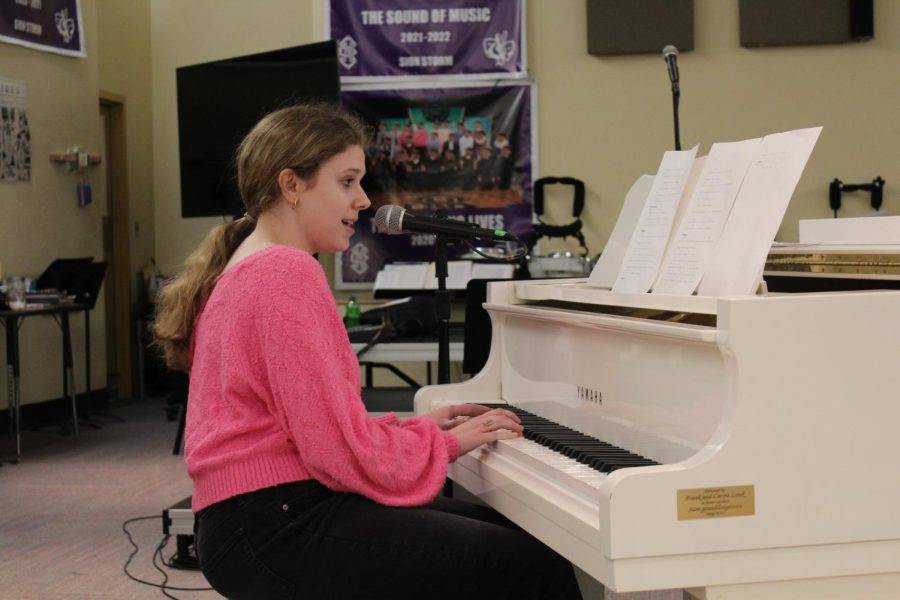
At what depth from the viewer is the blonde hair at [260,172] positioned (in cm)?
203

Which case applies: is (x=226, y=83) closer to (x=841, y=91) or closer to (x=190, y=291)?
(x=841, y=91)

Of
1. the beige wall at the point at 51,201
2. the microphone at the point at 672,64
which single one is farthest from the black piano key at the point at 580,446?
the beige wall at the point at 51,201

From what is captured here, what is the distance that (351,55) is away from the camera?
735 centimetres

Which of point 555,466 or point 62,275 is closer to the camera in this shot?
point 555,466

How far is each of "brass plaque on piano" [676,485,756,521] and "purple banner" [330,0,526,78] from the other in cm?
598

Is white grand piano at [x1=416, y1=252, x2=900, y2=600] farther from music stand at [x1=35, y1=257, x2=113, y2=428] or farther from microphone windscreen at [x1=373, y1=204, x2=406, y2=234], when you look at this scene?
music stand at [x1=35, y1=257, x2=113, y2=428]

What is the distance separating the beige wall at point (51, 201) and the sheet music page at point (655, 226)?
581 cm

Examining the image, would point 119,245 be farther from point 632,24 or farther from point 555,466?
point 555,466

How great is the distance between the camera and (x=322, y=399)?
5.97 feet

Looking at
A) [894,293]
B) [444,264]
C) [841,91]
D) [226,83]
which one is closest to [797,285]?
[894,293]

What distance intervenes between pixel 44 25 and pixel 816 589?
23.2 ft

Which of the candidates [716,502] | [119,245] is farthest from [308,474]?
[119,245]

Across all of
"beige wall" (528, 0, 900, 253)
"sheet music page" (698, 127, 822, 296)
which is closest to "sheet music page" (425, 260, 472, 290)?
"beige wall" (528, 0, 900, 253)

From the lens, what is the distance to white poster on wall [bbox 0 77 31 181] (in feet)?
23.5
